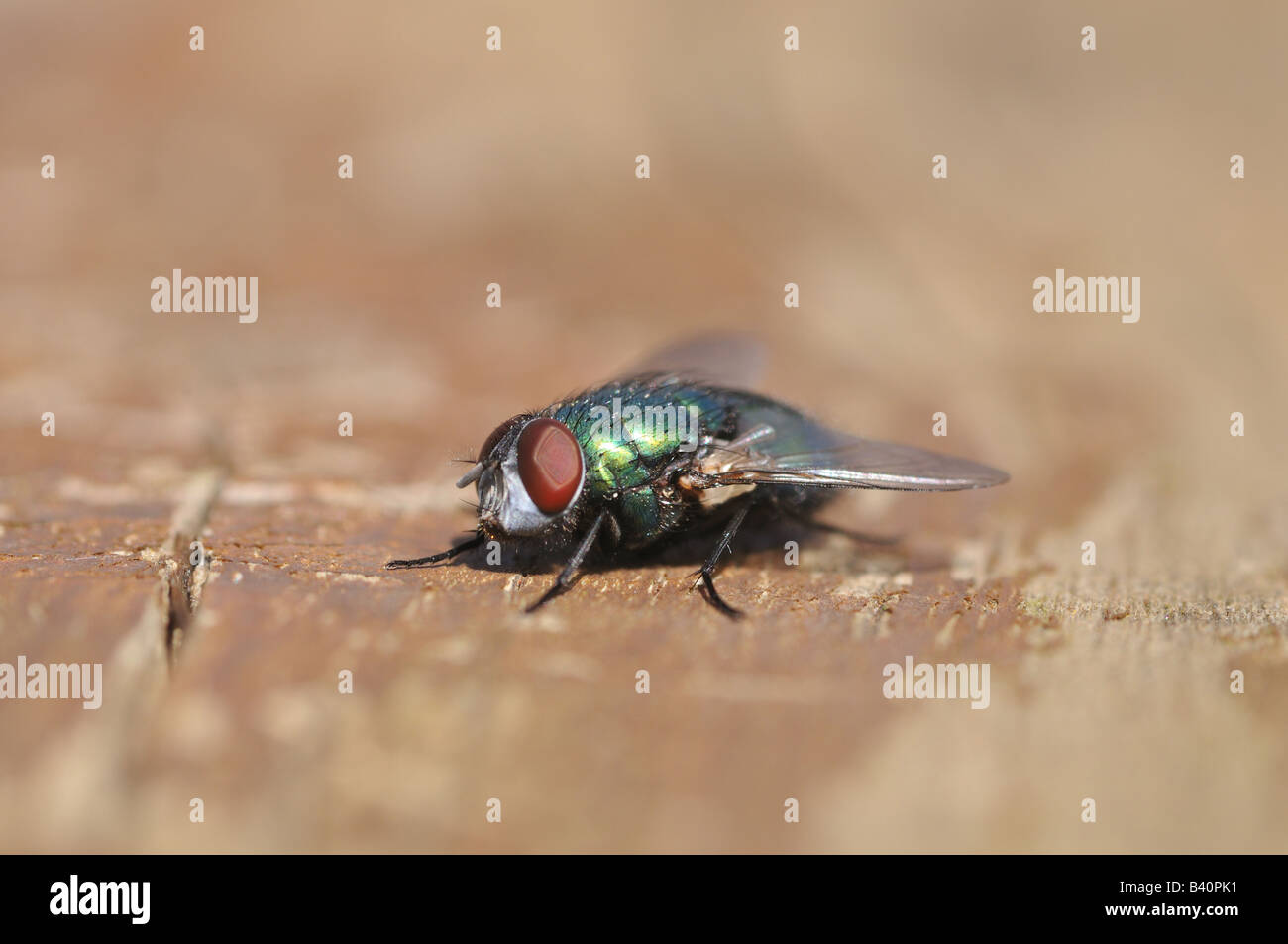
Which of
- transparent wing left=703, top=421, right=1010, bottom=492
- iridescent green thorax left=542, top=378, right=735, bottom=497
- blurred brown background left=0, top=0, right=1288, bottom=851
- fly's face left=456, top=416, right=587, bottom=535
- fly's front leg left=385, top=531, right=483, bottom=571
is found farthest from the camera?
iridescent green thorax left=542, top=378, right=735, bottom=497

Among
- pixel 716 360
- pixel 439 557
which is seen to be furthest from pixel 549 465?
pixel 716 360

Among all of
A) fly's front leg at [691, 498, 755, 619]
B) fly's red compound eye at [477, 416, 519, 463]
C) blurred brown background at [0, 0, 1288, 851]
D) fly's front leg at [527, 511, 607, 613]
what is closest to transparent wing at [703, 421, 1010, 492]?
fly's front leg at [691, 498, 755, 619]

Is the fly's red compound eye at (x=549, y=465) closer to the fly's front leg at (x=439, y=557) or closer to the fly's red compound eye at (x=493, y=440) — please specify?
the fly's red compound eye at (x=493, y=440)

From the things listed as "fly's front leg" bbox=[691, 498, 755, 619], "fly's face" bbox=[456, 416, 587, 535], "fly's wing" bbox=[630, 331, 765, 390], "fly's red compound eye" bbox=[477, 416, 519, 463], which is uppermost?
"fly's wing" bbox=[630, 331, 765, 390]

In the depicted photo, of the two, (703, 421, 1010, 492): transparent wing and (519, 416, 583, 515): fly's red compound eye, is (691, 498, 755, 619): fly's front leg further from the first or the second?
(519, 416, 583, 515): fly's red compound eye

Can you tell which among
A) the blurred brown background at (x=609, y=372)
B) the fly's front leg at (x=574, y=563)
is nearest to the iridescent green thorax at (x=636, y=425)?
the fly's front leg at (x=574, y=563)

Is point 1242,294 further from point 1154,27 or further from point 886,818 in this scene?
point 886,818
